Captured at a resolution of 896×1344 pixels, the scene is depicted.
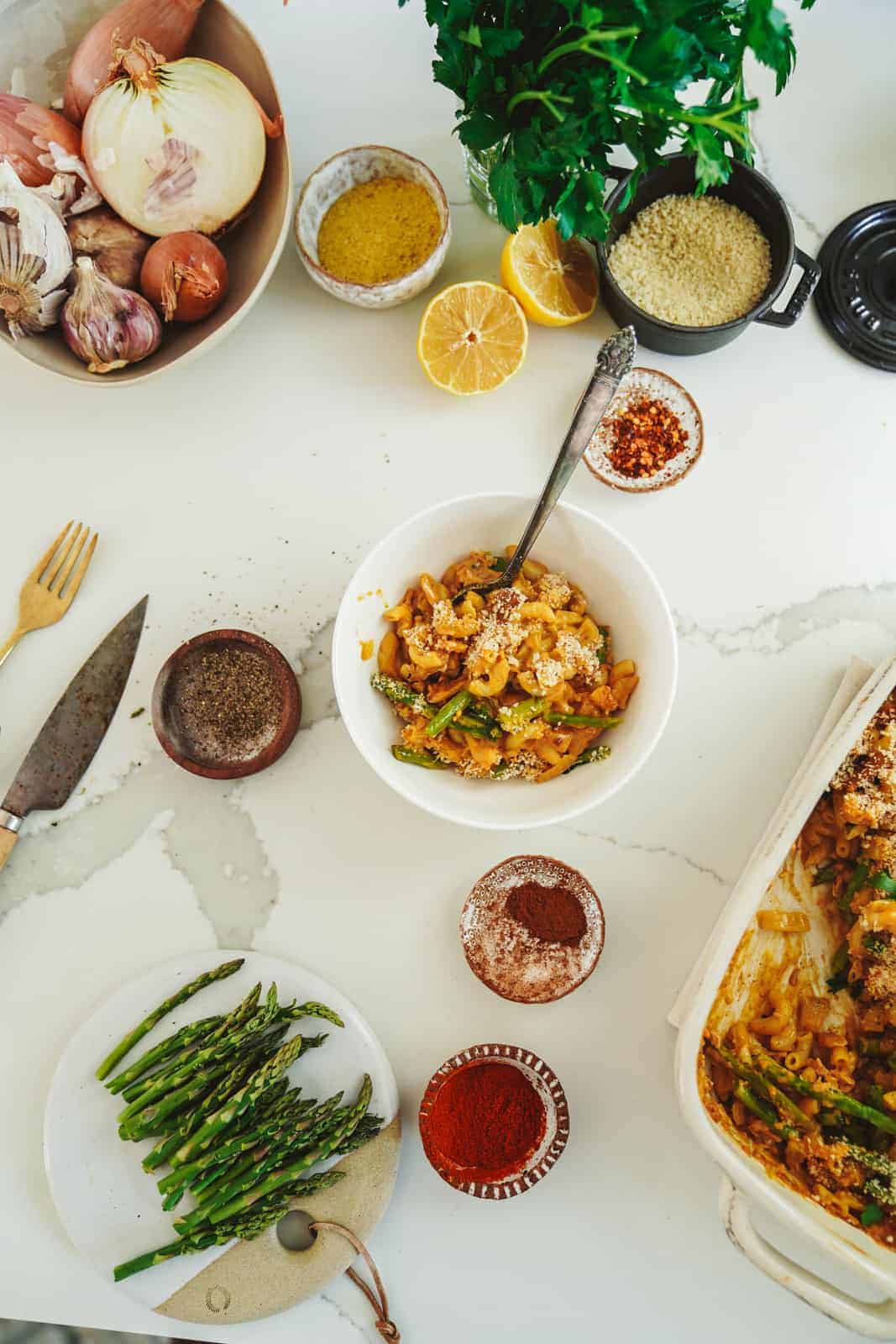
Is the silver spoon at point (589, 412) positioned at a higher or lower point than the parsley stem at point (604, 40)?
lower

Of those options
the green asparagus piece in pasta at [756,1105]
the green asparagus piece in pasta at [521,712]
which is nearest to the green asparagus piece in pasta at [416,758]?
the green asparagus piece in pasta at [521,712]

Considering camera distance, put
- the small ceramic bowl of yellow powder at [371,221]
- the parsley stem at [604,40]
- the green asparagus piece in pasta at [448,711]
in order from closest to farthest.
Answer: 1. the parsley stem at [604,40]
2. the green asparagus piece in pasta at [448,711]
3. the small ceramic bowl of yellow powder at [371,221]

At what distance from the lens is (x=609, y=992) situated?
1859 millimetres

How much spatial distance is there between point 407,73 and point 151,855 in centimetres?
164

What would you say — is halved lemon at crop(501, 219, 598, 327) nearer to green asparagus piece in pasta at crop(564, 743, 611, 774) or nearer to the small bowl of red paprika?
green asparagus piece in pasta at crop(564, 743, 611, 774)

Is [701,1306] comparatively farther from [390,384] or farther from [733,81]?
[733,81]

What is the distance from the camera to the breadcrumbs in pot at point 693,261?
1.84m

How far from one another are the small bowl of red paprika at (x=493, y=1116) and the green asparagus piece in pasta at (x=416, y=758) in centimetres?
52

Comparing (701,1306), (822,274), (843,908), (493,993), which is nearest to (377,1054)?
(493,993)

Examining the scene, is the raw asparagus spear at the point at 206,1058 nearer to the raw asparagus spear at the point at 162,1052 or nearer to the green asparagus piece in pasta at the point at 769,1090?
the raw asparagus spear at the point at 162,1052

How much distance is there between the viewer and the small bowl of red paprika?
172 centimetres

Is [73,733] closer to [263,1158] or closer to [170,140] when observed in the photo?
[263,1158]

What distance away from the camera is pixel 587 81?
4.63 ft

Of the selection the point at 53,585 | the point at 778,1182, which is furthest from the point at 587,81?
the point at 778,1182
